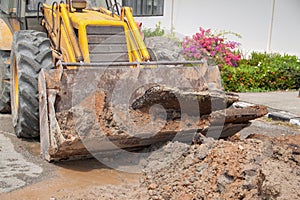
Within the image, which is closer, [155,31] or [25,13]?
[25,13]

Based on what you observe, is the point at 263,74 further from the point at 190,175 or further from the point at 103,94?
the point at 190,175

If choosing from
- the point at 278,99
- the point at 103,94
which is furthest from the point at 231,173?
the point at 278,99

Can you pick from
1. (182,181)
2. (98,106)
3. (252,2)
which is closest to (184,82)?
(98,106)

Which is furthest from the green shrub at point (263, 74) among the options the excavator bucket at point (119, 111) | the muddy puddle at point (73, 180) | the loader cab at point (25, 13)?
the muddy puddle at point (73, 180)

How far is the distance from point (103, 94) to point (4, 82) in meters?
2.48

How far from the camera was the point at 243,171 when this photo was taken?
4.48m

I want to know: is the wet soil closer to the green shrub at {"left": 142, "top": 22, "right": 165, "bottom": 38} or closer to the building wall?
the building wall

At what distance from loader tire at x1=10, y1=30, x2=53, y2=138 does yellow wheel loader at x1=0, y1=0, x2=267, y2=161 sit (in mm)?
12

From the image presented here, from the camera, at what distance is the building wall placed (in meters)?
13.0

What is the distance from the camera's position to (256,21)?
43.0ft

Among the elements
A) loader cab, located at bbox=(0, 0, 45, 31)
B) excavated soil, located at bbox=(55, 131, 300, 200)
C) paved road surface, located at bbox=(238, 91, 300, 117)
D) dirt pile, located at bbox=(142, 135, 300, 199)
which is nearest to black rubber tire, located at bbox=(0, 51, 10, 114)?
loader cab, located at bbox=(0, 0, 45, 31)

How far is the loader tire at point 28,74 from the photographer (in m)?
5.99

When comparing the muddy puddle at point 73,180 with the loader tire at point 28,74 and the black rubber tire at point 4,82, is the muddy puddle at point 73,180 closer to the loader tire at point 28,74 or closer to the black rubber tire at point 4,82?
the loader tire at point 28,74

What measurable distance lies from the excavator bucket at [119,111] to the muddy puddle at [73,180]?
15 cm
